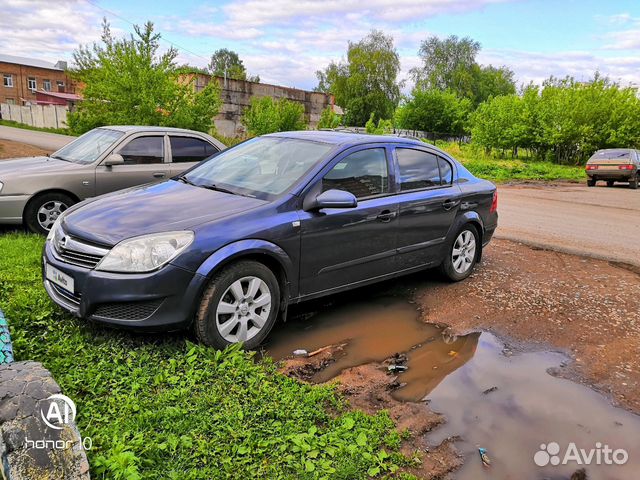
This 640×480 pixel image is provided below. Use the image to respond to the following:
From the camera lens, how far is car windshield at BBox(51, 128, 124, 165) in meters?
7.12

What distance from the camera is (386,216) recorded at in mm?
4832

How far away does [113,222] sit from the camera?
12.5 ft

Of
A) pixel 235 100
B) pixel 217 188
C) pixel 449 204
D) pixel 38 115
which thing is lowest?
pixel 449 204

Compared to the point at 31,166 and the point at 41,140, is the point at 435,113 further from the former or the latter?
the point at 31,166

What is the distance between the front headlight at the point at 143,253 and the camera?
352 centimetres

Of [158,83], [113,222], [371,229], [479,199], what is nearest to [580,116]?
[158,83]

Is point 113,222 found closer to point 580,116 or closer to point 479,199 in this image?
point 479,199

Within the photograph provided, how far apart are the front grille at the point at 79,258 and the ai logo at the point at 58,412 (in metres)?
1.16

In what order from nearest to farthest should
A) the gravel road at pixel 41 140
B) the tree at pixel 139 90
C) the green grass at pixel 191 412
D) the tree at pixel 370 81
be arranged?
the green grass at pixel 191 412, the tree at pixel 139 90, the gravel road at pixel 41 140, the tree at pixel 370 81

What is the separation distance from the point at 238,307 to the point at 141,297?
701 mm

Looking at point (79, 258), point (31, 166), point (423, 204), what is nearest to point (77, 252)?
point (79, 258)

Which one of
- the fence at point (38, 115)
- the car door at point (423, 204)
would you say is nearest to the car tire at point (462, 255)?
the car door at point (423, 204)

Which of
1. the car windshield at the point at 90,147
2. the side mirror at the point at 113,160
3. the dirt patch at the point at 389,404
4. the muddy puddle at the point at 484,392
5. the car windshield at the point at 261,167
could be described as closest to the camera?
the dirt patch at the point at 389,404

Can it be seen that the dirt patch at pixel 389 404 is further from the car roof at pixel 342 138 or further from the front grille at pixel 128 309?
the car roof at pixel 342 138
